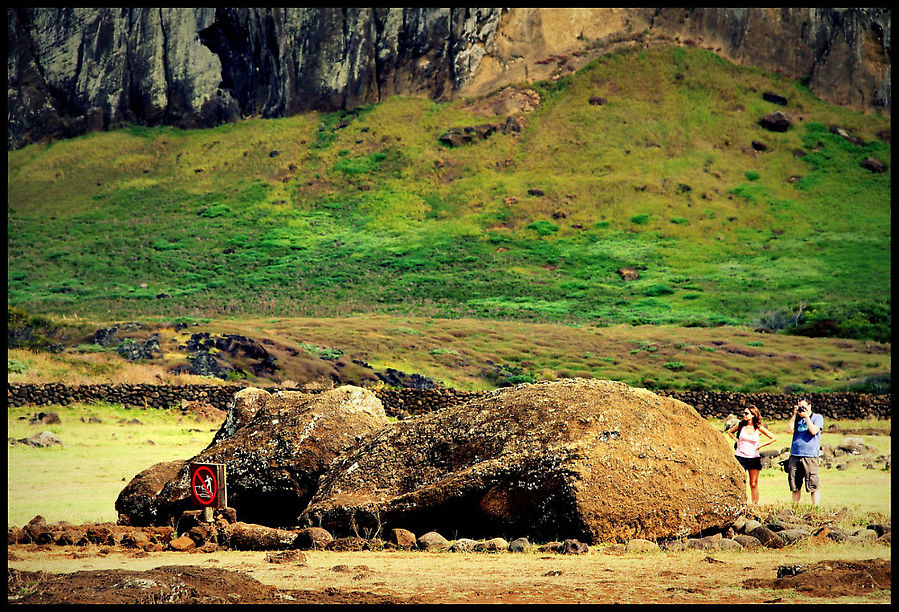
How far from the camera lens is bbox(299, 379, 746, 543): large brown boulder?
439 inches

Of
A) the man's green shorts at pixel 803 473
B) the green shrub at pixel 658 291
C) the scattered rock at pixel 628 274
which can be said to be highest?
the man's green shorts at pixel 803 473

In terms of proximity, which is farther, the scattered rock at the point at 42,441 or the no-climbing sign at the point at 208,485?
the scattered rock at the point at 42,441

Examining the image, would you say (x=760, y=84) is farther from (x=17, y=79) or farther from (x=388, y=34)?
(x=17, y=79)

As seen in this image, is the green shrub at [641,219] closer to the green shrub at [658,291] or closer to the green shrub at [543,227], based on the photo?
the green shrub at [543,227]

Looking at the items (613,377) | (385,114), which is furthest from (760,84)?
(613,377)

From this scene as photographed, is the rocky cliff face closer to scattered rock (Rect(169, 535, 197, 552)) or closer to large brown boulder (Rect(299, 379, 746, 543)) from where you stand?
large brown boulder (Rect(299, 379, 746, 543))

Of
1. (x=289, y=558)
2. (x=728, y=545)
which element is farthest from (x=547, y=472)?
(x=289, y=558)

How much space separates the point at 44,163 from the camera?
4685 inches

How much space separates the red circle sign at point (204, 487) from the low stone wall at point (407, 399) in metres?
20.7

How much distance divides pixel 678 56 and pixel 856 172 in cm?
2595

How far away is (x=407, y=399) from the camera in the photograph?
Result: 34.0m

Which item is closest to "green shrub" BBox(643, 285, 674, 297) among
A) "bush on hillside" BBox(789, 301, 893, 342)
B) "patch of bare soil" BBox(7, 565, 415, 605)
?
"bush on hillside" BBox(789, 301, 893, 342)

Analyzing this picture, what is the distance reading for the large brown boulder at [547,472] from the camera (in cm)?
1116

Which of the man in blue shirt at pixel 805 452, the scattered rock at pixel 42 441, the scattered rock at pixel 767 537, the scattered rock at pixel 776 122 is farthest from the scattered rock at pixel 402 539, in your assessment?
the scattered rock at pixel 776 122
